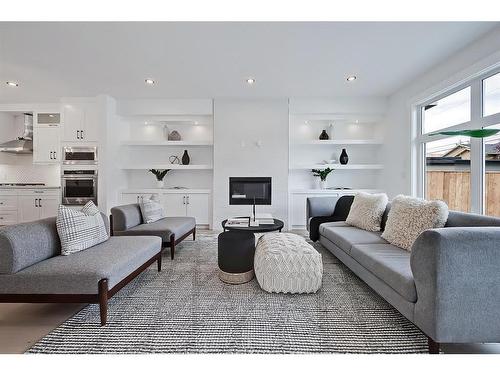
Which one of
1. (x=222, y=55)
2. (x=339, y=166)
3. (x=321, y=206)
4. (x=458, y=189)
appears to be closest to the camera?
(x=222, y=55)

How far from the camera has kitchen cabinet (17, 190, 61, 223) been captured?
4.79m

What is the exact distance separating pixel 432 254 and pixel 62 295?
2185 mm

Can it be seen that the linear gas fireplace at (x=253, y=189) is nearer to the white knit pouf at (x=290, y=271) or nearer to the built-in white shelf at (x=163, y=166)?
the built-in white shelf at (x=163, y=166)

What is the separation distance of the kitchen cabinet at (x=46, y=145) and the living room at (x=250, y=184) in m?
0.04

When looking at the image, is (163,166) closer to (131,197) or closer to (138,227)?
(131,197)

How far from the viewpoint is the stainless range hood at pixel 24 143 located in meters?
4.95

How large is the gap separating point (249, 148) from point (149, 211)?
2438 millimetres

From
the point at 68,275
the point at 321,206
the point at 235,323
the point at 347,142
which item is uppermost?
the point at 347,142

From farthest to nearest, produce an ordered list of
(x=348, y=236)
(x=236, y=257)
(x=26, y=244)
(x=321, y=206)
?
1. (x=321, y=206)
2. (x=348, y=236)
3. (x=236, y=257)
4. (x=26, y=244)

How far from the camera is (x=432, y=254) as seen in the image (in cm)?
122

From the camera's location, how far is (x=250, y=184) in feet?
16.2

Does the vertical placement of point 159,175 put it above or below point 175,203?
above

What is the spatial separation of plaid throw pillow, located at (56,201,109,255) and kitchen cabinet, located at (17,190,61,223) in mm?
3528

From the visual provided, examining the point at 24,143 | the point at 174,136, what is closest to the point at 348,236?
the point at 174,136
